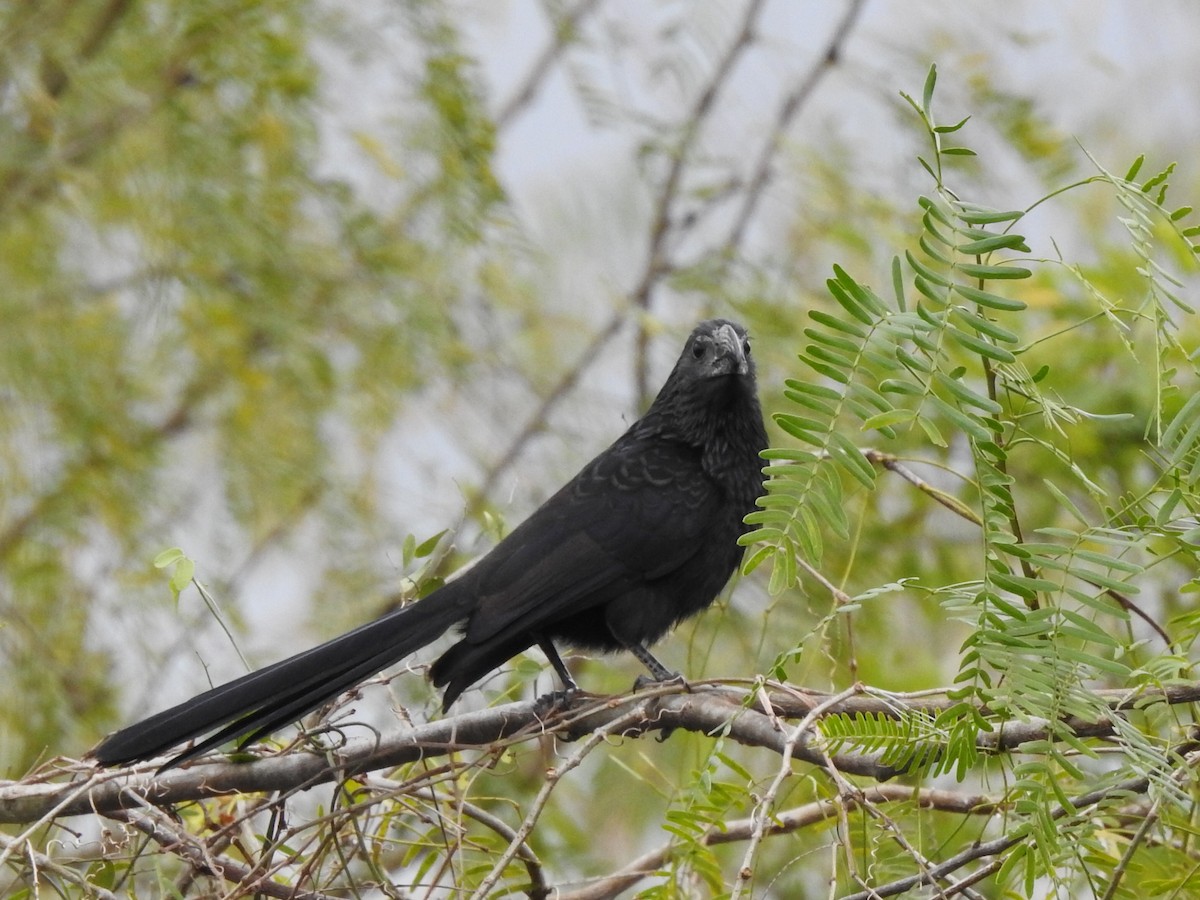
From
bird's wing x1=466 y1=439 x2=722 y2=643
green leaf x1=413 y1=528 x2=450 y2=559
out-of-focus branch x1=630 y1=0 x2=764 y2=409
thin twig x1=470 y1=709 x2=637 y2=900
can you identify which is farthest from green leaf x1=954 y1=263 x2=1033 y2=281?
out-of-focus branch x1=630 y1=0 x2=764 y2=409

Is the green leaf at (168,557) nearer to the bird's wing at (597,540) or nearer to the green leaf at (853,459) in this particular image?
the bird's wing at (597,540)

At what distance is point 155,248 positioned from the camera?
3.72 m

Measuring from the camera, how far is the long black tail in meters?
2.03

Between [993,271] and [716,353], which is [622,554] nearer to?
[716,353]

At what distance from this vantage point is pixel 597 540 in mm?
2977

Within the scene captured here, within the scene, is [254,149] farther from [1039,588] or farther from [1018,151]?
[1039,588]

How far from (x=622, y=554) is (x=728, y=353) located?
517 millimetres

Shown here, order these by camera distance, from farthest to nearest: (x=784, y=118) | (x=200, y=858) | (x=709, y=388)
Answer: (x=784, y=118) < (x=709, y=388) < (x=200, y=858)

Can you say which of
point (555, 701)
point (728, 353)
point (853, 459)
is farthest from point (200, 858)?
point (728, 353)

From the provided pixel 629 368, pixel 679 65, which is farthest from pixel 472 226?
pixel 629 368

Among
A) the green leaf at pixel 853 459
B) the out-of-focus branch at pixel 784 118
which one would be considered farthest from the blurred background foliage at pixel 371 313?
the green leaf at pixel 853 459

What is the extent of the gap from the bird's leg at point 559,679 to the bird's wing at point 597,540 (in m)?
0.09

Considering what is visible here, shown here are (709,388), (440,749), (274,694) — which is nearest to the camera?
(440,749)

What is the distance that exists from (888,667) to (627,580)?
1353 millimetres
